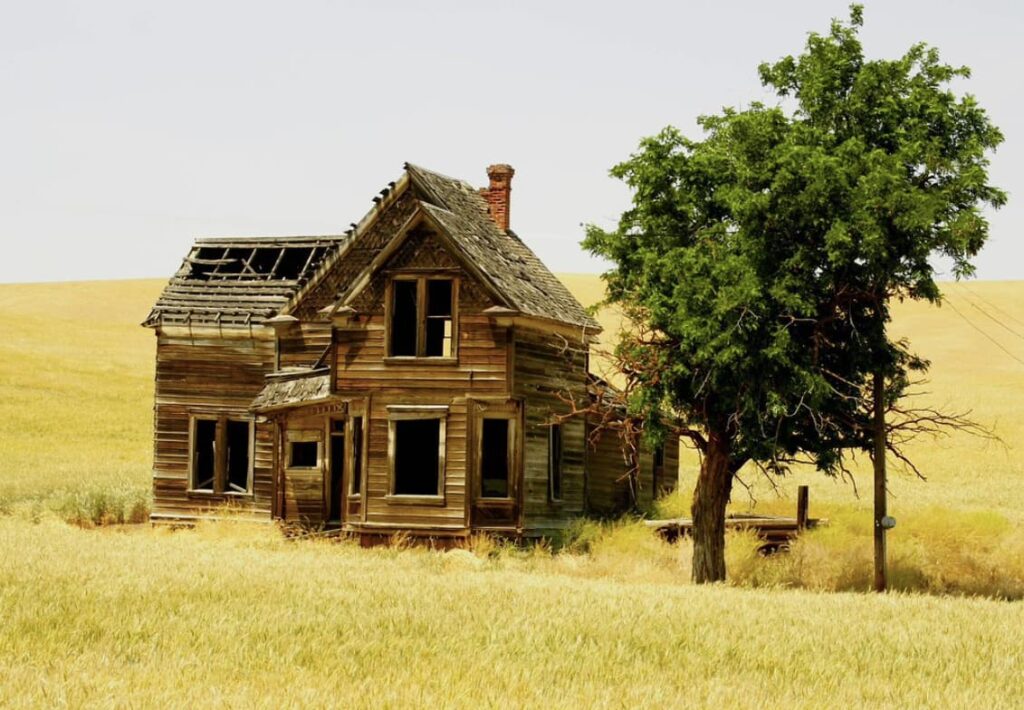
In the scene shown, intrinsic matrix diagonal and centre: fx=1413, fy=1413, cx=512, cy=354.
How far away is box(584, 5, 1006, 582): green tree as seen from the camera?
2192 centimetres

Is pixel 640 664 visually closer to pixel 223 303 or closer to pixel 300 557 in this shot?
pixel 300 557

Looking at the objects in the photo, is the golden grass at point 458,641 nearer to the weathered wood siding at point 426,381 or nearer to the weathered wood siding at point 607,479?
the weathered wood siding at point 426,381

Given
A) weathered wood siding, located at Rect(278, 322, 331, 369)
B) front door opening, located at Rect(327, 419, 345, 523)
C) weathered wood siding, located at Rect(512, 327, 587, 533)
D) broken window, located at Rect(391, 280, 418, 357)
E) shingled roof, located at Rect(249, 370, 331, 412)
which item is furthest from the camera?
weathered wood siding, located at Rect(278, 322, 331, 369)

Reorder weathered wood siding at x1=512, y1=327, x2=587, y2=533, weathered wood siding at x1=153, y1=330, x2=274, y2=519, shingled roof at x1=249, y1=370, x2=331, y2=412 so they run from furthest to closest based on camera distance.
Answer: weathered wood siding at x1=153, y1=330, x2=274, y2=519, shingled roof at x1=249, y1=370, x2=331, y2=412, weathered wood siding at x1=512, y1=327, x2=587, y2=533

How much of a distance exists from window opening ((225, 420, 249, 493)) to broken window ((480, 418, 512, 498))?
20.2 ft

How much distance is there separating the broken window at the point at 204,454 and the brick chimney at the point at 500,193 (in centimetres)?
816

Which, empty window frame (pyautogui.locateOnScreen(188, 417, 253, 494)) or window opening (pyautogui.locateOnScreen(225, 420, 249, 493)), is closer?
empty window frame (pyautogui.locateOnScreen(188, 417, 253, 494))

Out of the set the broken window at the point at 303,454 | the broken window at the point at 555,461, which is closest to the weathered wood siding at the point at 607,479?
the broken window at the point at 555,461

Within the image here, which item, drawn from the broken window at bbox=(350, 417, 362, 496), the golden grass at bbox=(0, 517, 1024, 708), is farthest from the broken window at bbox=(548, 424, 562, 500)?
the golden grass at bbox=(0, 517, 1024, 708)

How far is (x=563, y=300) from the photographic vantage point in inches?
1245

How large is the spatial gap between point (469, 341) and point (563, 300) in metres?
4.38

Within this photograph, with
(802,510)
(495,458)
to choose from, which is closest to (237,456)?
(495,458)

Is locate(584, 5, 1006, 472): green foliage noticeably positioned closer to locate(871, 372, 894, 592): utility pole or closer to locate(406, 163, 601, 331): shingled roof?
locate(871, 372, 894, 592): utility pole

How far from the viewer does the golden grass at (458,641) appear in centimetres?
1057
